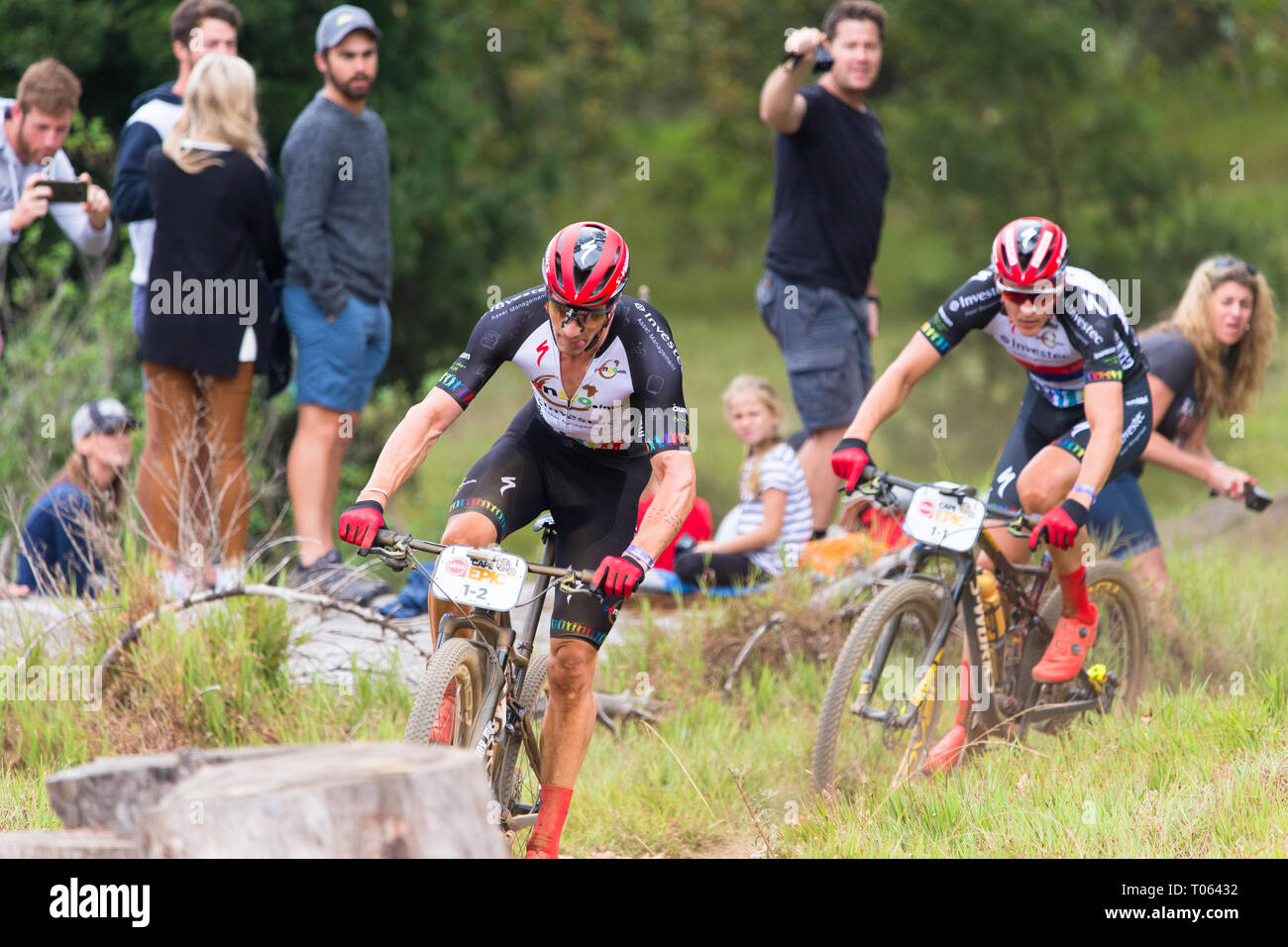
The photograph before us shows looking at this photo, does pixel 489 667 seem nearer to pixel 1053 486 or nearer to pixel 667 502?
pixel 667 502

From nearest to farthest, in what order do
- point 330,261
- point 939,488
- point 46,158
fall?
point 939,488, point 330,261, point 46,158

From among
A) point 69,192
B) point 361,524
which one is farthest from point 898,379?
point 69,192

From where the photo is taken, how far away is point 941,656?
6.01 metres

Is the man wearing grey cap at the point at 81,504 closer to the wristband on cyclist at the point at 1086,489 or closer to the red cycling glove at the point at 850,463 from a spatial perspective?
the red cycling glove at the point at 850,463

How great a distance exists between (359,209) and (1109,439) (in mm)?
3634

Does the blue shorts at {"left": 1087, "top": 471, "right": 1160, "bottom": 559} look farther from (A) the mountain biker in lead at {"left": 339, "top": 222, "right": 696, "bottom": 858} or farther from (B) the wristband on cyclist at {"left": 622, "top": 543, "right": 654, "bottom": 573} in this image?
(B) the wristband on cyclist at {"left": 622, "top": 543, "right": 654, "bottom": 573}

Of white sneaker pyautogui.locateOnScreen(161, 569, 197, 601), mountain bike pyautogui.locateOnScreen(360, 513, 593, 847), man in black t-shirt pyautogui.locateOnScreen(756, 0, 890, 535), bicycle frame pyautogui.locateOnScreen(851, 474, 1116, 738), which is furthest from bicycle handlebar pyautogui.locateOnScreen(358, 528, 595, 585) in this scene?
man in black t-shirt pyautogui.locateOnScreen(756, 0, 890, 535)

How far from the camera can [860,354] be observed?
26.5ft

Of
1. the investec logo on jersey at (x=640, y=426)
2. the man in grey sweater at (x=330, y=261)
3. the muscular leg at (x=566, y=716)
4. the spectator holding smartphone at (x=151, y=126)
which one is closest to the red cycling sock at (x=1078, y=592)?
the investec logo on jersey at (x=640, y=426)

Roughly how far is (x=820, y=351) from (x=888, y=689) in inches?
102

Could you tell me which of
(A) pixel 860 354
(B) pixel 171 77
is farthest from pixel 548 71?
(A) pixel 860 354

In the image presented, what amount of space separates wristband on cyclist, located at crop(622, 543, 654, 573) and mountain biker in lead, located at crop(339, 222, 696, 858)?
77 millimetres

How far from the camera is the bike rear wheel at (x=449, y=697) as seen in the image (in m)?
4.38

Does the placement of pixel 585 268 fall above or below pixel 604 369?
above
